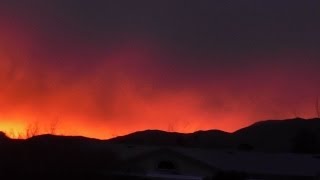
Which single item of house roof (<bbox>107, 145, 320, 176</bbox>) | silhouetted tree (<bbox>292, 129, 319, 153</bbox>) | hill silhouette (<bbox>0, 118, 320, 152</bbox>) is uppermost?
hill silhouette (<bbox>0, 118, 320, 152</bbox>)

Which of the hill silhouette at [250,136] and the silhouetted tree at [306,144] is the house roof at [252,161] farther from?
the hill silhouette at [250,136]

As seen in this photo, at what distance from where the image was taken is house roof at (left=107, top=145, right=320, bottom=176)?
59.7m

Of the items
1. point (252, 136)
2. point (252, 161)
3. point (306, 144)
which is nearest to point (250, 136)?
point (252, 136)

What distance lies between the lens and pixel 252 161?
206 ft

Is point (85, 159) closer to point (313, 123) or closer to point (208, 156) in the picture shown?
point (208, 156)

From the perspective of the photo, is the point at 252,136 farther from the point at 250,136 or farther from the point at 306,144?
the point at 306,144

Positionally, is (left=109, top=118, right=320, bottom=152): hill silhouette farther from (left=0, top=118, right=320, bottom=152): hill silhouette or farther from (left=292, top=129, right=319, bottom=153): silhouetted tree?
(left=292, top=129, right=319, bottom=153): silhouetted tree

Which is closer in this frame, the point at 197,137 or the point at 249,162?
the point at 249,162

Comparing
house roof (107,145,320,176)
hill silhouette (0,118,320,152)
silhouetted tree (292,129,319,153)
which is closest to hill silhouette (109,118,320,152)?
hill silhouette (0,118,320,152)

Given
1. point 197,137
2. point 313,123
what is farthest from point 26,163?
point 313,123

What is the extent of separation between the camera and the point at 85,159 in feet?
131

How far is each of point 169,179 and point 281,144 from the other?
74.5 meters

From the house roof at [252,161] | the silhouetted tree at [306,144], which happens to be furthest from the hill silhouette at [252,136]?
the house roof at [252,161]

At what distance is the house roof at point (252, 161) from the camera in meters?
59.7
